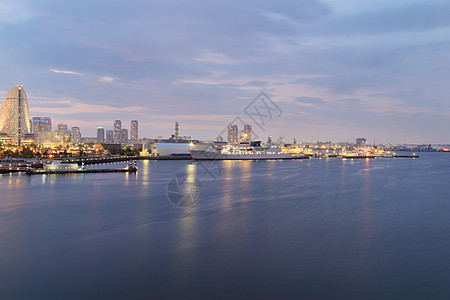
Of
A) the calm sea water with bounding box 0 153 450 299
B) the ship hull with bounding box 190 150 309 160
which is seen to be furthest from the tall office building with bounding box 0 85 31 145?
the calm sea water with bounding box 0 153 450 299

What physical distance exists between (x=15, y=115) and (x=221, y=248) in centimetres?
19889

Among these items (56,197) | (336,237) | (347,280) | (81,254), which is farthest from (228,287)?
(56,197)

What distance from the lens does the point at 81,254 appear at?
15.1 m

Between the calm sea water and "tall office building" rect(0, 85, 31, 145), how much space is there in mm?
172413

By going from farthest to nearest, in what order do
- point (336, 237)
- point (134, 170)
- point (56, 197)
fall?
point (134, 170), point (56, 197), point (336, 237)

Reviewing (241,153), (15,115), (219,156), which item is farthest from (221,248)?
(15,115)

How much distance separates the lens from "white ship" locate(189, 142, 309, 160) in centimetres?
10744

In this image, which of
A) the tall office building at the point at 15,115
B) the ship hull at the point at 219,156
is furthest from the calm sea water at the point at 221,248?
the tall office building at the point at 15,115

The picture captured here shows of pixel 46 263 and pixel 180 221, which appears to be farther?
pixel 180 221

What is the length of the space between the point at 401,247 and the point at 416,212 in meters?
11.7

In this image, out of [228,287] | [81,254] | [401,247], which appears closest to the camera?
[228,287]

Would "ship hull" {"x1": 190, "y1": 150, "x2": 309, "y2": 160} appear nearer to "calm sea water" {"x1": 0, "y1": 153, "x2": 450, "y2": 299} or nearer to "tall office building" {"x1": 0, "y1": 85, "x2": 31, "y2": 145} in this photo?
"calm sea water" {"x1": 0, "y1": 153, "x2": 450, "y2": 299}

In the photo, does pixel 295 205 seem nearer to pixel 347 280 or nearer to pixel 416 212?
pixel 416 212

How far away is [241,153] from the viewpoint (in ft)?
368
